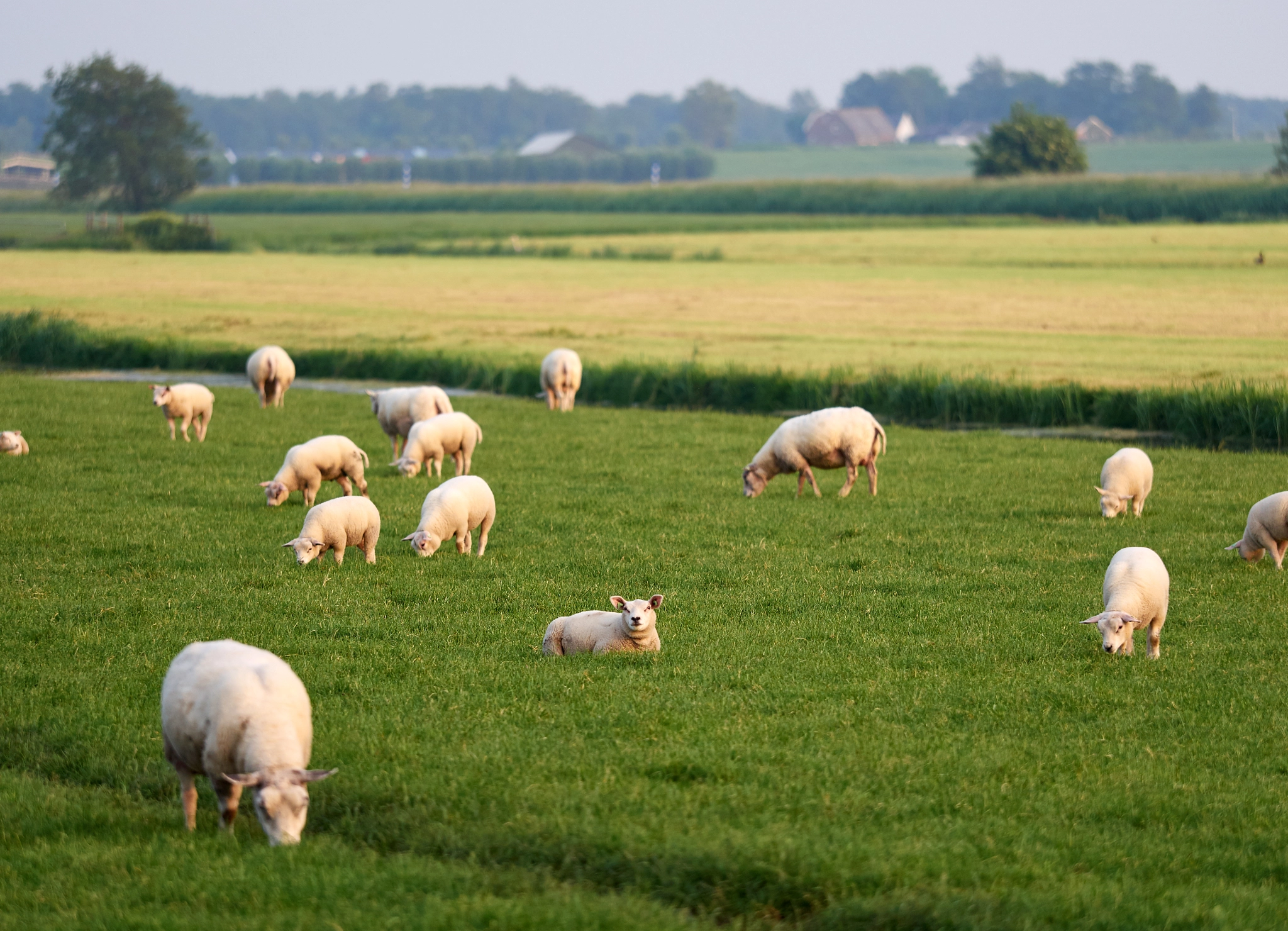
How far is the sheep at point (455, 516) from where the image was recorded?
14.1 meters

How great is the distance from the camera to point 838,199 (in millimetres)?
89750

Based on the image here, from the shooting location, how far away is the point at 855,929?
20.7 ft

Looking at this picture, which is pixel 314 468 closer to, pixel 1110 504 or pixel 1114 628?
pixel 1110 504

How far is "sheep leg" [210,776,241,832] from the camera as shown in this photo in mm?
7238

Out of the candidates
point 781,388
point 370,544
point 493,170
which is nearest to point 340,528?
point 370,544

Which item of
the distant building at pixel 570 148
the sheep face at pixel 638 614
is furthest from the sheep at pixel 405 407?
the distant building at pixel 570 148

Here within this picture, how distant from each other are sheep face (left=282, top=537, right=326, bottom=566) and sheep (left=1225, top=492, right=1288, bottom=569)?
31.1 feet

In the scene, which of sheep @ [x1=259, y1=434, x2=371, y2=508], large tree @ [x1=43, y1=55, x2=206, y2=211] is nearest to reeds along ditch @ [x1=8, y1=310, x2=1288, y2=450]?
sheep @ [x1=259, y1=434, x2=371, y2=508]

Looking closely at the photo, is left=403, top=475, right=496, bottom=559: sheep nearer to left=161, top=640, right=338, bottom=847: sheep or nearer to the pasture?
left=161, top=640, right=338, bottom=847: sheep

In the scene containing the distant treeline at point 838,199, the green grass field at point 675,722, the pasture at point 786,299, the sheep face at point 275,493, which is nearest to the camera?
the green grass field at point 675,722

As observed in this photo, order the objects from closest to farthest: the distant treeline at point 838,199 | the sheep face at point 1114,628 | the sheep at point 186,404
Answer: the sheep face at point 1114,628, the sheep at point 186,404, the distant treeline at point 838,199

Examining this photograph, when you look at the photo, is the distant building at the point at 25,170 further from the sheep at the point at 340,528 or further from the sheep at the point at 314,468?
the sheep at the point at 340,528

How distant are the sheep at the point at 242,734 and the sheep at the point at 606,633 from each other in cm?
338

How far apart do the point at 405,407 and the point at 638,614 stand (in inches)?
465
